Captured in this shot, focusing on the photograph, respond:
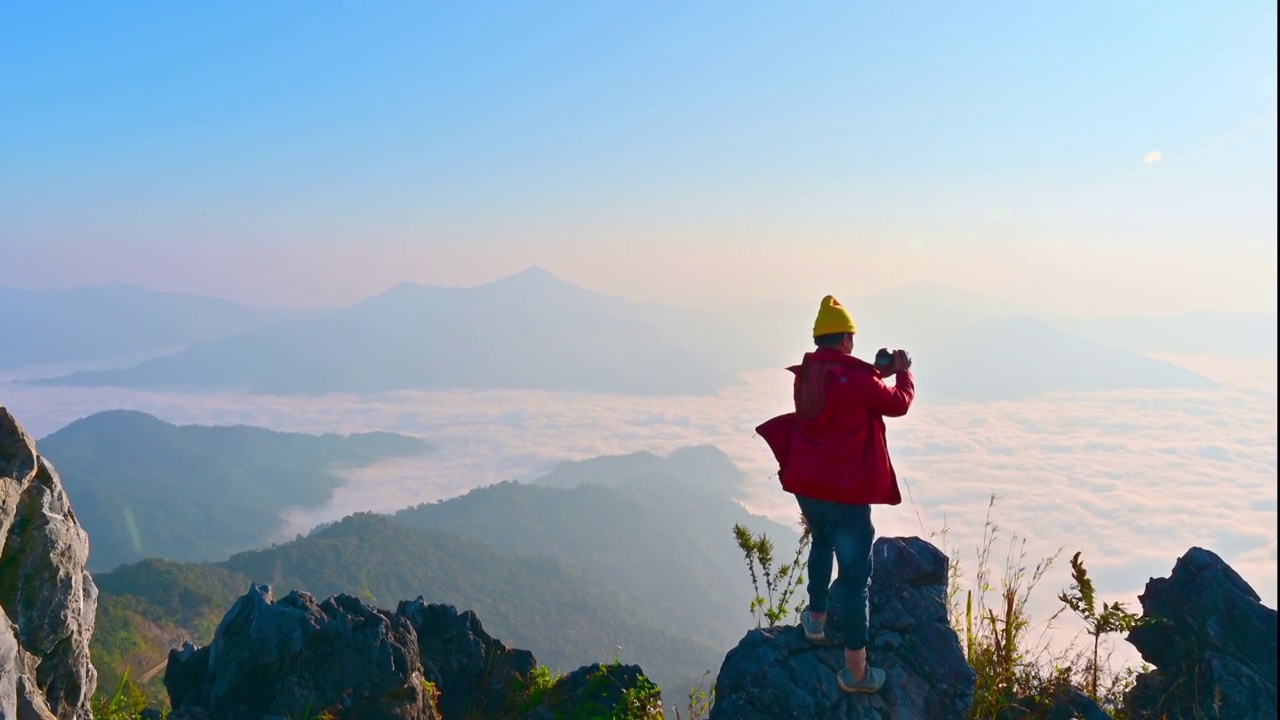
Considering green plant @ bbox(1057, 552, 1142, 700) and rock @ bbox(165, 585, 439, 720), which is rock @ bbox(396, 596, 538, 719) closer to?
rock @ bbox(165, 585, 439, 720)

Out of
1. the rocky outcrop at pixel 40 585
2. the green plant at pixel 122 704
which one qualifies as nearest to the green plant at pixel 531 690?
the green plant at pixel 122 704

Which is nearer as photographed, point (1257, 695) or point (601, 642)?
point (1257, 695)

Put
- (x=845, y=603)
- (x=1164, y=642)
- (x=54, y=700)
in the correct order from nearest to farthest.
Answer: (x=54, y=700), (x=845, y=603), (x=1164, y=642)

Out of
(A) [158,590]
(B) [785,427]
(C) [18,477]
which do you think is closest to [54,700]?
(C) [18,477]

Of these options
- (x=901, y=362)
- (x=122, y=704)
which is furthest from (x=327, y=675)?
(x=901, y=362)

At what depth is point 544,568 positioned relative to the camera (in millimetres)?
153625

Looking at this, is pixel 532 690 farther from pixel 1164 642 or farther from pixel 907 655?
pixel 1164 642

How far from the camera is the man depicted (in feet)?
18.9

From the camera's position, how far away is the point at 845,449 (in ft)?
19.0

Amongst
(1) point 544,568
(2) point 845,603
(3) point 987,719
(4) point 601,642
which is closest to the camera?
(2) point 845,603

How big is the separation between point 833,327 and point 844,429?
81 cm

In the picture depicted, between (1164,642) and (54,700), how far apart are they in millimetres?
9442

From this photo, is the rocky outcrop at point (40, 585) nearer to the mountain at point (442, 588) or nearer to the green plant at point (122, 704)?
the green plant at point (122, 704)

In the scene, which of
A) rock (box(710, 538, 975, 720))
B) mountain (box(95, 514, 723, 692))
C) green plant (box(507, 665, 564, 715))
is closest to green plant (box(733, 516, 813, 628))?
rock (box(710, 538, 975, 720))
